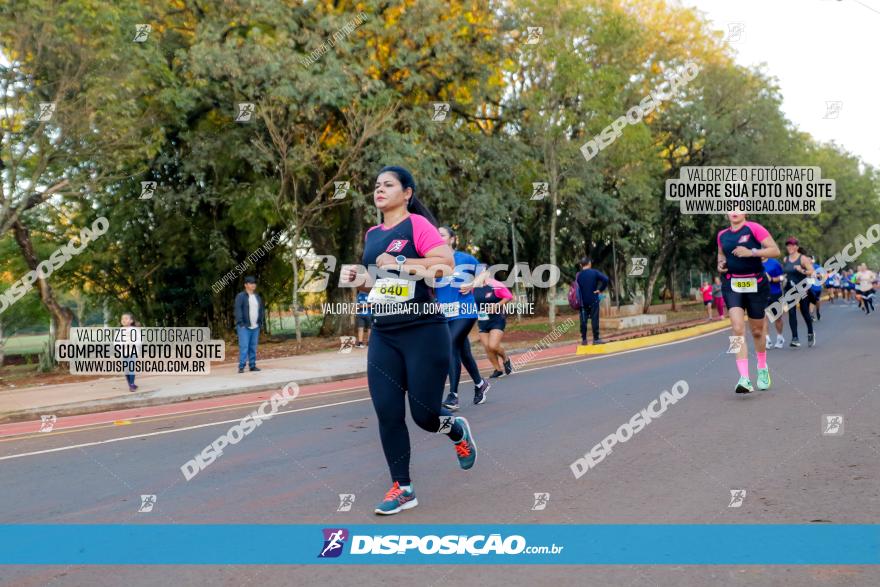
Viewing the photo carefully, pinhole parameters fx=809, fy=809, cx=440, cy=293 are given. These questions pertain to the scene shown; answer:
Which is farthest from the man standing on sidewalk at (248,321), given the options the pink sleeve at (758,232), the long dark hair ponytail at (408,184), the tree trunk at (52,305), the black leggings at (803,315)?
the long dark hair ponytail at (408,184)

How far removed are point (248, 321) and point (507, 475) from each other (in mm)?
10683

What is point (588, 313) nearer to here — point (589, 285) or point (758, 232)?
point (589, 285)

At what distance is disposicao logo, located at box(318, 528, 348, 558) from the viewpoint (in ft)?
14.1

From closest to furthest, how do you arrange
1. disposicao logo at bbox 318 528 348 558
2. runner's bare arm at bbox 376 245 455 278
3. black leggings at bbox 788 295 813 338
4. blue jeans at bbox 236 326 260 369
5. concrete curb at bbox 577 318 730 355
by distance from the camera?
disposicao logo at bbox 318 528 348 558
runner's bare arm at bbox 376 245 455 278
black leggings at bbox 788 295 813 338
blue jeans at bbox 236 326 260 369
concrete curb at bbox 577 318 730 355

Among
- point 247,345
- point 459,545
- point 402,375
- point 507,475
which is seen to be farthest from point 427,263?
point 247,345

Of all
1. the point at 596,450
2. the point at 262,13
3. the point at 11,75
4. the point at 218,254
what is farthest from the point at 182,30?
the point at 596,450

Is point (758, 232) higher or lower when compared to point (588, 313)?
higher

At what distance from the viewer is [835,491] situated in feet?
16.6

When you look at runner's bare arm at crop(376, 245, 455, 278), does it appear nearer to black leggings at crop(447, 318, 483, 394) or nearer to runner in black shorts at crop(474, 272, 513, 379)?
black leggings at crop(447, 318, 483, 394)

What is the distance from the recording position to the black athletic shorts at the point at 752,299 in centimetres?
938

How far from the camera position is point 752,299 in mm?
9422

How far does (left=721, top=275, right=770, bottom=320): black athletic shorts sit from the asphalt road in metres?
0.96

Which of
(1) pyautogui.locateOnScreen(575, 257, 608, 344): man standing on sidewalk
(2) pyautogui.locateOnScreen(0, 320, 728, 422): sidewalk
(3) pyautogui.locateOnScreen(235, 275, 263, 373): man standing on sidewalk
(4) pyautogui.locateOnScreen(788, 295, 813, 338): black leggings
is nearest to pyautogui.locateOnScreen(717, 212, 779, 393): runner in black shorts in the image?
(2) pyautogui.locateOnScreen(0, 320, 728, 422): sidewalk

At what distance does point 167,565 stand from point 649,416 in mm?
5213
